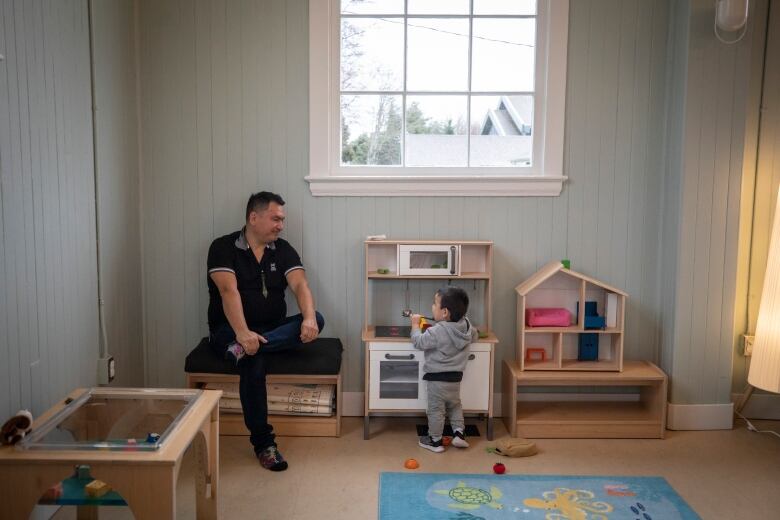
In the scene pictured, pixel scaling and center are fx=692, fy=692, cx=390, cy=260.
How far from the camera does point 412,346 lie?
3.58m

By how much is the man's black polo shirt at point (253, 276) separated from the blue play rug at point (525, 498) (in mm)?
1035

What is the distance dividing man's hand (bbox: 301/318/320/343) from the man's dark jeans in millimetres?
56

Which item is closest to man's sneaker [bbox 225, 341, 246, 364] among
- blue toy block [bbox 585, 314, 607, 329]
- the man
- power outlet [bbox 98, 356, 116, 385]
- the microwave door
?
the man

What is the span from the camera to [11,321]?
8.18ft

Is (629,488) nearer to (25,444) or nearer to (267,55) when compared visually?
(25,444)

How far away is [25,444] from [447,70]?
281 centimetres

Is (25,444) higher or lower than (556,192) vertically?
lower

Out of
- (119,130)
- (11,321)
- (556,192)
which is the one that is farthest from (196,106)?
(556,192)

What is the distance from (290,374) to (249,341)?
31cm

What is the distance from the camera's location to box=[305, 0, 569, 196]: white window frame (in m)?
3.75

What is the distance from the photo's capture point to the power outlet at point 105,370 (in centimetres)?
328

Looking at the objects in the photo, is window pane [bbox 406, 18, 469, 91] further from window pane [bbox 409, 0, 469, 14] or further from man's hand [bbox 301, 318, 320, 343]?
man's hand [bbox 301, 318, 320, 343]

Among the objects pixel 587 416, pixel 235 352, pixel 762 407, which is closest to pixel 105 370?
pixel 235 352

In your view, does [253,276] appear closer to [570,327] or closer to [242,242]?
[242,242]
